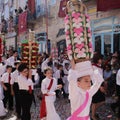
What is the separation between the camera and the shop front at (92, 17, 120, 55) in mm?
16625

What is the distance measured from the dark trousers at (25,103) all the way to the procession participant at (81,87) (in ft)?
10.0

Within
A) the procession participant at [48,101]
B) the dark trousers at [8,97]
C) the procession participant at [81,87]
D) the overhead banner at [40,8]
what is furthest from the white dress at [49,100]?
the overhead banner at [40,8]

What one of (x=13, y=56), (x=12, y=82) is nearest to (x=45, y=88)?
(x=12, y=82)

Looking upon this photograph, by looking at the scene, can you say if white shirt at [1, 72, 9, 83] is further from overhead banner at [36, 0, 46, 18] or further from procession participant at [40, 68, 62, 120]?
overhead banner at [36, 0, 46, 18]

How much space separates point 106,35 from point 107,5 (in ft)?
5.28

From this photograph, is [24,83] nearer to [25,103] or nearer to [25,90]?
[25,90]

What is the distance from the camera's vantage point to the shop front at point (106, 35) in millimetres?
16625

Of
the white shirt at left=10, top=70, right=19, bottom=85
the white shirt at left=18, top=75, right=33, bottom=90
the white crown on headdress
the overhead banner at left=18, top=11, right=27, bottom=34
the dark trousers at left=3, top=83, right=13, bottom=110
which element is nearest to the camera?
the white crown on headdress

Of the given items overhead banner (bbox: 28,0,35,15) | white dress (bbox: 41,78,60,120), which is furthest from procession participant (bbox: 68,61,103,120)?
overhead banner (bbox: 28,0,35,15)

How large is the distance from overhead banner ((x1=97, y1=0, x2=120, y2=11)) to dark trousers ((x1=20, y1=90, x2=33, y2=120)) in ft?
28.7

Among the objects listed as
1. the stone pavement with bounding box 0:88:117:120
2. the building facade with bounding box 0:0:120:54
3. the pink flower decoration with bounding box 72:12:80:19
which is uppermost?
the building facade with bounding box 0:0:120:54

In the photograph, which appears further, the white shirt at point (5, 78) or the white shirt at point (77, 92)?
the white shirt at point (5, 78)

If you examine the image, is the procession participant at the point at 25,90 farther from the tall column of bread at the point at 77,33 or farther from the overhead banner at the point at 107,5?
the overhead banner at the point at 107,5

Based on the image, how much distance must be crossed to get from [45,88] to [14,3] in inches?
963
